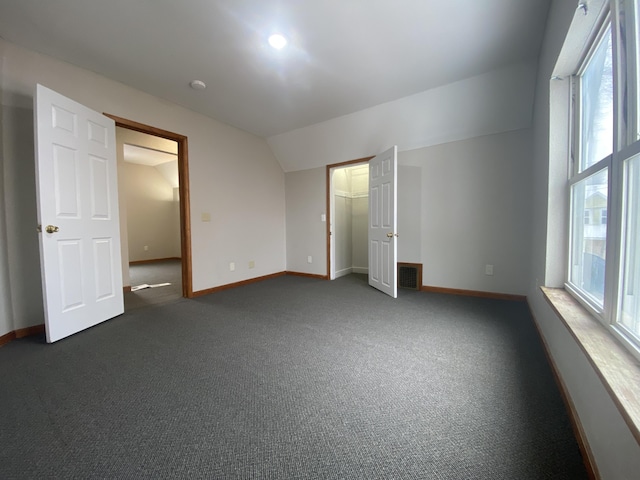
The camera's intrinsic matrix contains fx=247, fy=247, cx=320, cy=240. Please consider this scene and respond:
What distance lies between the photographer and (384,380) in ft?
5.04

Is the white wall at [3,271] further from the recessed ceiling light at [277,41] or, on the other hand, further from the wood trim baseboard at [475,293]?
the wood trim baseboard at [475,293]

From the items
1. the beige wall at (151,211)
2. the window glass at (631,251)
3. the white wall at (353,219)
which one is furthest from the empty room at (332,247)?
the beige wall at (151,211)

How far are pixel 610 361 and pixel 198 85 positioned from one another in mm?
3676

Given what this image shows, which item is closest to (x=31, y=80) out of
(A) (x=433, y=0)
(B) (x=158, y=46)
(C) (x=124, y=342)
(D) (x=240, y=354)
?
(B) (x=158, y=46)

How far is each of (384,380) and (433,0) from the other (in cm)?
257

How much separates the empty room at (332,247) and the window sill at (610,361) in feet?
0.04

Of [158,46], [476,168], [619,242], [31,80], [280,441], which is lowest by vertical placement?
[280,441]

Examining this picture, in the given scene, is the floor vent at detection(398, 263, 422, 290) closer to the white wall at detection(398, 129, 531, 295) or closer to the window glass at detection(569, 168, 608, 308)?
the white wall at detection(398, 129, 531, 295)

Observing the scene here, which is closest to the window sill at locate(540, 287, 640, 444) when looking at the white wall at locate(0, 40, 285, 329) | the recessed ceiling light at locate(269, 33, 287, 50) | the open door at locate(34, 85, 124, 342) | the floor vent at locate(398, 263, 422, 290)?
the floor vent at locate(398, 263, 422, 290)

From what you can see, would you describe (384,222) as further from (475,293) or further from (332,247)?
(475,293)

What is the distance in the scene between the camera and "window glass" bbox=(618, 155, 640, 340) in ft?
2.93

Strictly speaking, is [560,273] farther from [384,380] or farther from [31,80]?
[31,80]

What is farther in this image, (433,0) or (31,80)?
(31,80)

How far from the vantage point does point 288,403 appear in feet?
4.40
